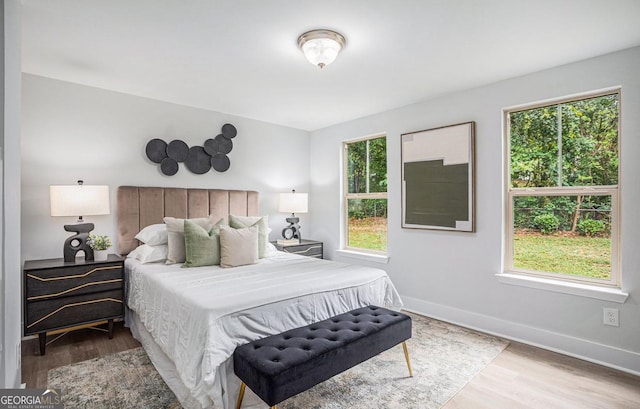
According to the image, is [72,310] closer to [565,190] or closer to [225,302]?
[225,302]

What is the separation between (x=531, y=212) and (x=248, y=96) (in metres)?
3.08

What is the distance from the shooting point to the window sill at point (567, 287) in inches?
102

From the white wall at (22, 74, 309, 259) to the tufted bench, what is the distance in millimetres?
2519

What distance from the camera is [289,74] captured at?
306 cm

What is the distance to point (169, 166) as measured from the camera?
3848mm

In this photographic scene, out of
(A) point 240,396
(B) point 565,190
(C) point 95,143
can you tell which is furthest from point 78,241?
(B) point 565,190

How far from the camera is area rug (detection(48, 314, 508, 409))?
211 cm

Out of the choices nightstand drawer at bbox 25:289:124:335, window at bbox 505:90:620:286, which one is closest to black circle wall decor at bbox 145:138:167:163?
nightstand drawer at bbox 25:289:124:335

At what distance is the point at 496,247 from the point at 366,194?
1791mm

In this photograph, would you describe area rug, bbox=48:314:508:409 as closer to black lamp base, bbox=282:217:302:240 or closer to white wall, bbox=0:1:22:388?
white wall, bbox=0:1:22:388

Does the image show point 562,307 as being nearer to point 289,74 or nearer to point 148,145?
point 289,74

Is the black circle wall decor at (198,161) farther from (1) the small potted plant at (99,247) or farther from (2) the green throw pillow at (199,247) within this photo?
(1) the small potted plant at (99,247)

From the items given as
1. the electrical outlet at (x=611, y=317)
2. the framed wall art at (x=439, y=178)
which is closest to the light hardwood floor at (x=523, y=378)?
the electrical outlet at (x=611, y=317)

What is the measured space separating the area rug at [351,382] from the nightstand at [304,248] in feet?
6.39
